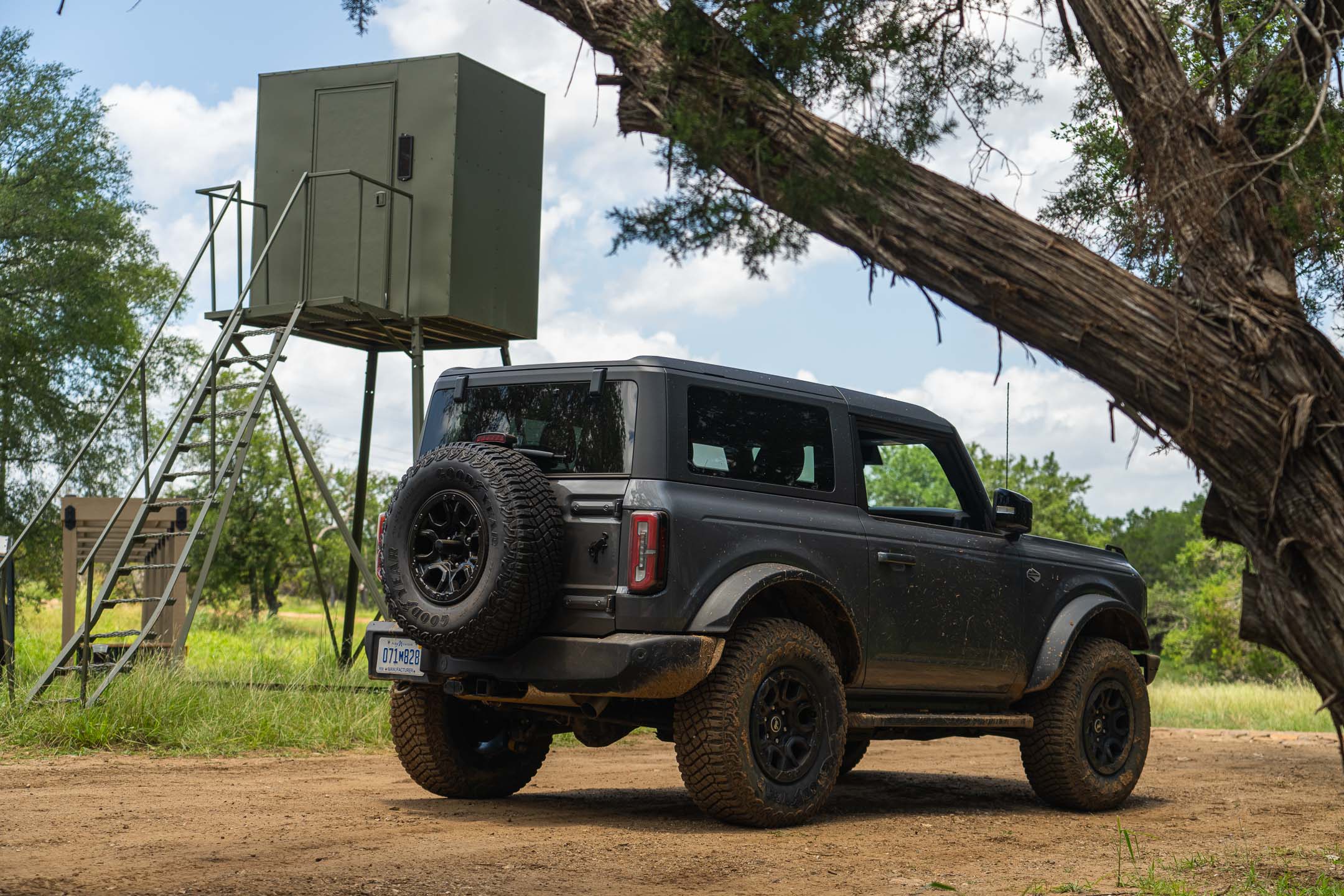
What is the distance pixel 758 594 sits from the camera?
7246mm

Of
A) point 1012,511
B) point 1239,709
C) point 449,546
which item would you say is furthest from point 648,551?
point 1239,709

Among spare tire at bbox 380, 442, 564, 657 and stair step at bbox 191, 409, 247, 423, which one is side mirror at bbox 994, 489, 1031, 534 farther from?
stair step at bbox 191, 409, 247, 423

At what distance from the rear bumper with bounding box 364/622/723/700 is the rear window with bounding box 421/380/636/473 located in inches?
34.2

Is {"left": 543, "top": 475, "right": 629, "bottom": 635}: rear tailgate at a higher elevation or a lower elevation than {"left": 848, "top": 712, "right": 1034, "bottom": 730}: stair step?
higher

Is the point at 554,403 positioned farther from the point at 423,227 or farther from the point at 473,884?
the point at 423,227

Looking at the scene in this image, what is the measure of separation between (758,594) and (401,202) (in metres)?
7.70

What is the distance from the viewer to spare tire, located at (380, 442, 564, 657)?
22.1 ft

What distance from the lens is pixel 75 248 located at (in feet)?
100

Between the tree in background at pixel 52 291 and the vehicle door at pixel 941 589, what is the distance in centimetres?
2507

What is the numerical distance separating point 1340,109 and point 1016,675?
4086 millimetres

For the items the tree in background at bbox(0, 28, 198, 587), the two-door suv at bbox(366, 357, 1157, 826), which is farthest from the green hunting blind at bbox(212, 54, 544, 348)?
the tree in background at bbox(0, 28, 198, 587)

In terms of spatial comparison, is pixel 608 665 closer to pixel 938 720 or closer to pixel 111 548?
pixel 938 720

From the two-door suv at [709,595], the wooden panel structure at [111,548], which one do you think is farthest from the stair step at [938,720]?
the wooden panel structure at [111,548]

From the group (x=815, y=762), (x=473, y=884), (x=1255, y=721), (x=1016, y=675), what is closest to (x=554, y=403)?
(x=815, y=762)
